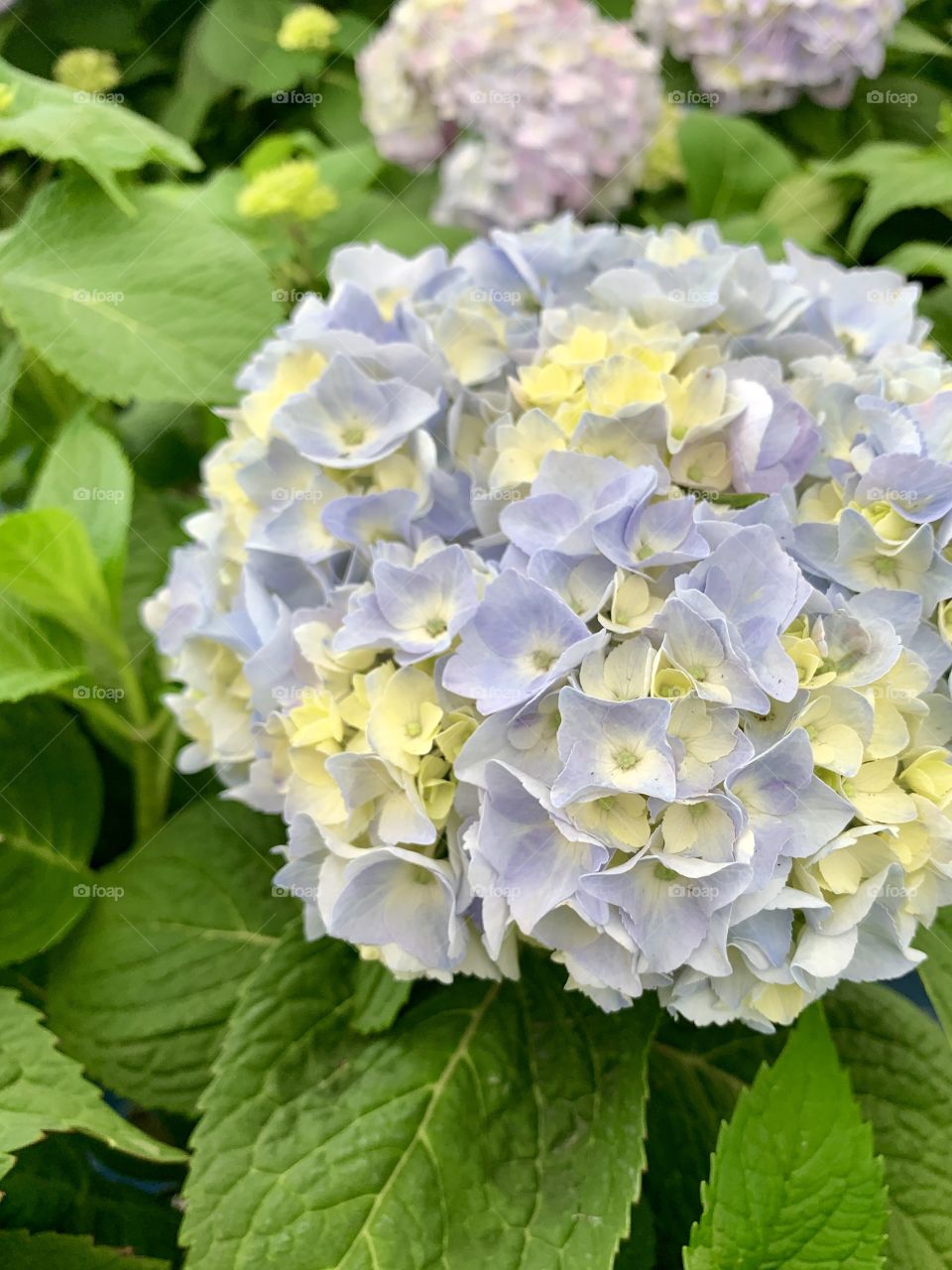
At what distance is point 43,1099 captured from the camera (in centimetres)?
49

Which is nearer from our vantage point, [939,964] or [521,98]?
[939,964]

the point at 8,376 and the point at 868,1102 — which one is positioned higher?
the point at 8,376

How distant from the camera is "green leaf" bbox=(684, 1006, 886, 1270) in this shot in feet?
1.50

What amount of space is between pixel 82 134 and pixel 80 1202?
0.64 metres

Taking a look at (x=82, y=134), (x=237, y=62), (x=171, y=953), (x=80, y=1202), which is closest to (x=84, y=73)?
(x=237, y=62)

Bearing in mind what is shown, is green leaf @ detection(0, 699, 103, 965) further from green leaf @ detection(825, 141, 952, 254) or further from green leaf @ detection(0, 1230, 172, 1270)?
green leaf @ detection(825, 141, 952, 254)

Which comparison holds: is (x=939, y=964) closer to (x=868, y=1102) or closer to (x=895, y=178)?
(x=868, y=1102)

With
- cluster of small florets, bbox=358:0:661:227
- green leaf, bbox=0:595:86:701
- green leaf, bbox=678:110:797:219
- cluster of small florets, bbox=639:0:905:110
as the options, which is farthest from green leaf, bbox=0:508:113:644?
cluster of small florets, bbox=639:0:905:110

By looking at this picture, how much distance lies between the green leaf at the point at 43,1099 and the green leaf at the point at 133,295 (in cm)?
36

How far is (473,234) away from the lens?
1.12 metres

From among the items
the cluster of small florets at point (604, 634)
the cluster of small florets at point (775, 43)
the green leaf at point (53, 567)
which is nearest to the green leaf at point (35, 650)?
the green leaf at point (53, 567)

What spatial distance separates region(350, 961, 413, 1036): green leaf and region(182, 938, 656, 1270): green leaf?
1 centimetres

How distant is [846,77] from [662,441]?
2.82 feet

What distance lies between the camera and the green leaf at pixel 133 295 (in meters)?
0.62
